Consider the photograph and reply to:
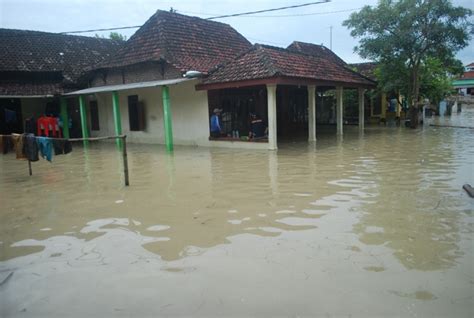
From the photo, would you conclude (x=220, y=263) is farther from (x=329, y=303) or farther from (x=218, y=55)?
(x=218, y=55)

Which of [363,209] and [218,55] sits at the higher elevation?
[218,55]

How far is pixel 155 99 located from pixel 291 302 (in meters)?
15.1

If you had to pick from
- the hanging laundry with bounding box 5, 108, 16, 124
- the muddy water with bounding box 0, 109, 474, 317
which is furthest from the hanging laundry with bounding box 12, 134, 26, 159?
the hanging laundry with bounding box 5, 108, 16, 124

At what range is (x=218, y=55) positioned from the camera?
695 inches

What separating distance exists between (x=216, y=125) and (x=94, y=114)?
343 inches

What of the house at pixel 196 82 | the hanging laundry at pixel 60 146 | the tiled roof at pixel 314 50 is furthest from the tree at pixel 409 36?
the hanging laundry at pixel 60 146

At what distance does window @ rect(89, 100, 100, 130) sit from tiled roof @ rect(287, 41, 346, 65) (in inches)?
448

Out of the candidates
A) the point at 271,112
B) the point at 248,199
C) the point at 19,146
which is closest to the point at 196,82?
the point at 271,112

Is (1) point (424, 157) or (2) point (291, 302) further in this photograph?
(1) point (424, 157)

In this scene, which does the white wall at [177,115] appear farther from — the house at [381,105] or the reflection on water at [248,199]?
the house at [381,105]

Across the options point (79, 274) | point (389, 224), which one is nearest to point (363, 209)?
point (389, 224)

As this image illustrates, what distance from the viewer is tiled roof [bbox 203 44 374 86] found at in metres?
13.1

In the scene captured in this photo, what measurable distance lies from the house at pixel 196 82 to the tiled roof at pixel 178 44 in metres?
0.05

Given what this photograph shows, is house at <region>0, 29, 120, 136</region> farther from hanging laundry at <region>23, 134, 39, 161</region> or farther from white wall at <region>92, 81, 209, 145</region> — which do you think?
hanging laundry at <region>23, 134, 39, 161</region>
